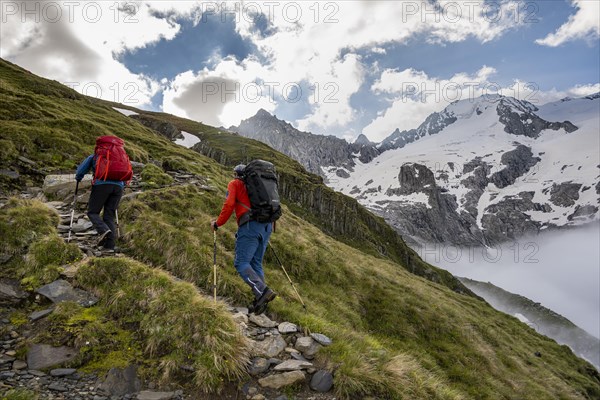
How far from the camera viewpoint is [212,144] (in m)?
144

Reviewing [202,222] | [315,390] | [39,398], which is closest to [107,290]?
[39,398]

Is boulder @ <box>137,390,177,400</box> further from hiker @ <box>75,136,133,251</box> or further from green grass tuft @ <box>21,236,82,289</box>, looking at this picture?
hiker @ <box>75,136,133,251</box>

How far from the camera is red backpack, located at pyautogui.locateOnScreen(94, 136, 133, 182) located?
11.0m

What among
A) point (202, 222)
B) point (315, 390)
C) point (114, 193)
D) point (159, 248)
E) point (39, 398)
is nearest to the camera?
point (39, 398)

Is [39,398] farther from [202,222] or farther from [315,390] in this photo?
[202,222]

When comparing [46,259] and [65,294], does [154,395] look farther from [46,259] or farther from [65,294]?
[46,259]

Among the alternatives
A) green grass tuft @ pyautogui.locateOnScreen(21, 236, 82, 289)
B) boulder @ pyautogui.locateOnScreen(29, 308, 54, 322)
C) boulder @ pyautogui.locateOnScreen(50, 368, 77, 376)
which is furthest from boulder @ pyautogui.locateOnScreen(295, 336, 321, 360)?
green grass tuft @ pyautogui.locateOnScreen(21, 236, 82, 289)

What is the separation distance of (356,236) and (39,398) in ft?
425

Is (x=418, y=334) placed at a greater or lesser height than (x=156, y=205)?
lesser

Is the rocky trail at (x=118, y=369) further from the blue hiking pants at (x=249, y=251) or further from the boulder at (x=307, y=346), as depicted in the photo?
the blue hiking pants at (x=249, y=251)

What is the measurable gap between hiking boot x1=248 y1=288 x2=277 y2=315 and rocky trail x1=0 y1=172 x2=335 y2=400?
0.25 metres

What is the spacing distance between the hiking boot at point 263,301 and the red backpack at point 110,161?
6431 millimetres

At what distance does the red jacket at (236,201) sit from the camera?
9156mm

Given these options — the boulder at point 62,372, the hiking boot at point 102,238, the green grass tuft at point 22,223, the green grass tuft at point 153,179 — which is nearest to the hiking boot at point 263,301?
the boulder at point 62,372
